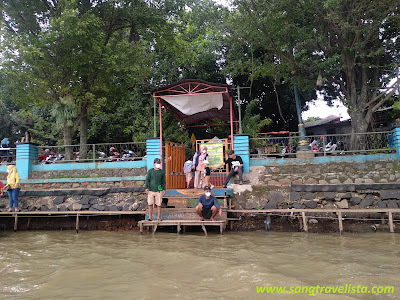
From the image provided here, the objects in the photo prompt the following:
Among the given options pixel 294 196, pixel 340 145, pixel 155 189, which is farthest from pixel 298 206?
pixel 340 145

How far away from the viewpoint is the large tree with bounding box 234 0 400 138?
1151 centimetres

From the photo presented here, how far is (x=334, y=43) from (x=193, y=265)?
12514mm

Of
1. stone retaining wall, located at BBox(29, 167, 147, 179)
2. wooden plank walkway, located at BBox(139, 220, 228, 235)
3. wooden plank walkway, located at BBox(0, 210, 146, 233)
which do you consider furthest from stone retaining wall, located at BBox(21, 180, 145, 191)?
wooden plank walkway, located at BBox(139, 220, 228, 235)

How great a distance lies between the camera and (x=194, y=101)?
10516 millimetres

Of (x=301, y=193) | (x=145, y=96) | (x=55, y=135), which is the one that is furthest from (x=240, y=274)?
(x=55, y=135)

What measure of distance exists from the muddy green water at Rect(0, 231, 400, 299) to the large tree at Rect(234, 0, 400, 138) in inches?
287

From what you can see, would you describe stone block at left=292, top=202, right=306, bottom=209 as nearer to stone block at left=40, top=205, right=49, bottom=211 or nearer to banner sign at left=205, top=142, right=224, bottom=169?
banner sign at left=205, top=142, right=224, bottom=169

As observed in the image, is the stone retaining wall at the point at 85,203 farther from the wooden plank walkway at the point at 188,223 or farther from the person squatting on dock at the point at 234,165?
the person squatting on dock at the point at 234,165

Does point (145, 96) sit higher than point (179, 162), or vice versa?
point (145, 96)

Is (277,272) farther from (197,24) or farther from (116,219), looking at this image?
(197,24)

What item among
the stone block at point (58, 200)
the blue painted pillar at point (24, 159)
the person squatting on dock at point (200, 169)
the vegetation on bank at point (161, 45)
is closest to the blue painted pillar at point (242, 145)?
the person squatting on dock at point (200, 169)

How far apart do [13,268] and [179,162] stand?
6760 millimetres

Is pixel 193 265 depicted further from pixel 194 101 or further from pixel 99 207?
pixel 194 101

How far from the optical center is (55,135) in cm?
2059
